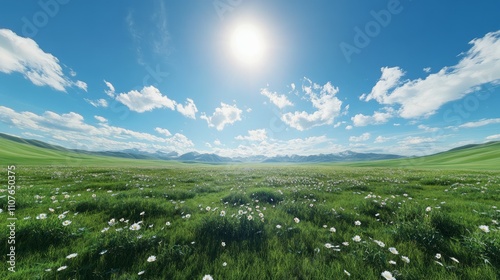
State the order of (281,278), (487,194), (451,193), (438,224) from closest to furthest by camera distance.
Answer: (281,278) → (438,224) → (487,194) → (451,193)

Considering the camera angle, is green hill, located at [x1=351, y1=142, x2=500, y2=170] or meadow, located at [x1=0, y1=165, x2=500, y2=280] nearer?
meadow, located at [x1=0, y1=165, x2=500, y2=280]

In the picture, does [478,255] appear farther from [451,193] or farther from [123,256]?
[451,193]

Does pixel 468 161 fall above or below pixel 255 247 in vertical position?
above

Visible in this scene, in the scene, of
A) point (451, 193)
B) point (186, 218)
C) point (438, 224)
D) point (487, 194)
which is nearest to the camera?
point (438, 224)

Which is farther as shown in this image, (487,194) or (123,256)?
(487,194)

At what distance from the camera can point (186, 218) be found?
612cm

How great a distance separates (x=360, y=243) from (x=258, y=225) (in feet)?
7.99

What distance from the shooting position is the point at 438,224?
16.6 ft

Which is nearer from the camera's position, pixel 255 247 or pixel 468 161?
pixel 255 247

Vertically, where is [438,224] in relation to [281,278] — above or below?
above

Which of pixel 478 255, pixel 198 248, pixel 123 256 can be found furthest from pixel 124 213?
pixel 478 255

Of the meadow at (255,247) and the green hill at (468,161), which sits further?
the green hill at (468,161)

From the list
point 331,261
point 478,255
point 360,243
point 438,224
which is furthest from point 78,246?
point 438,224

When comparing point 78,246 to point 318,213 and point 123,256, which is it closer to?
point 123,256
